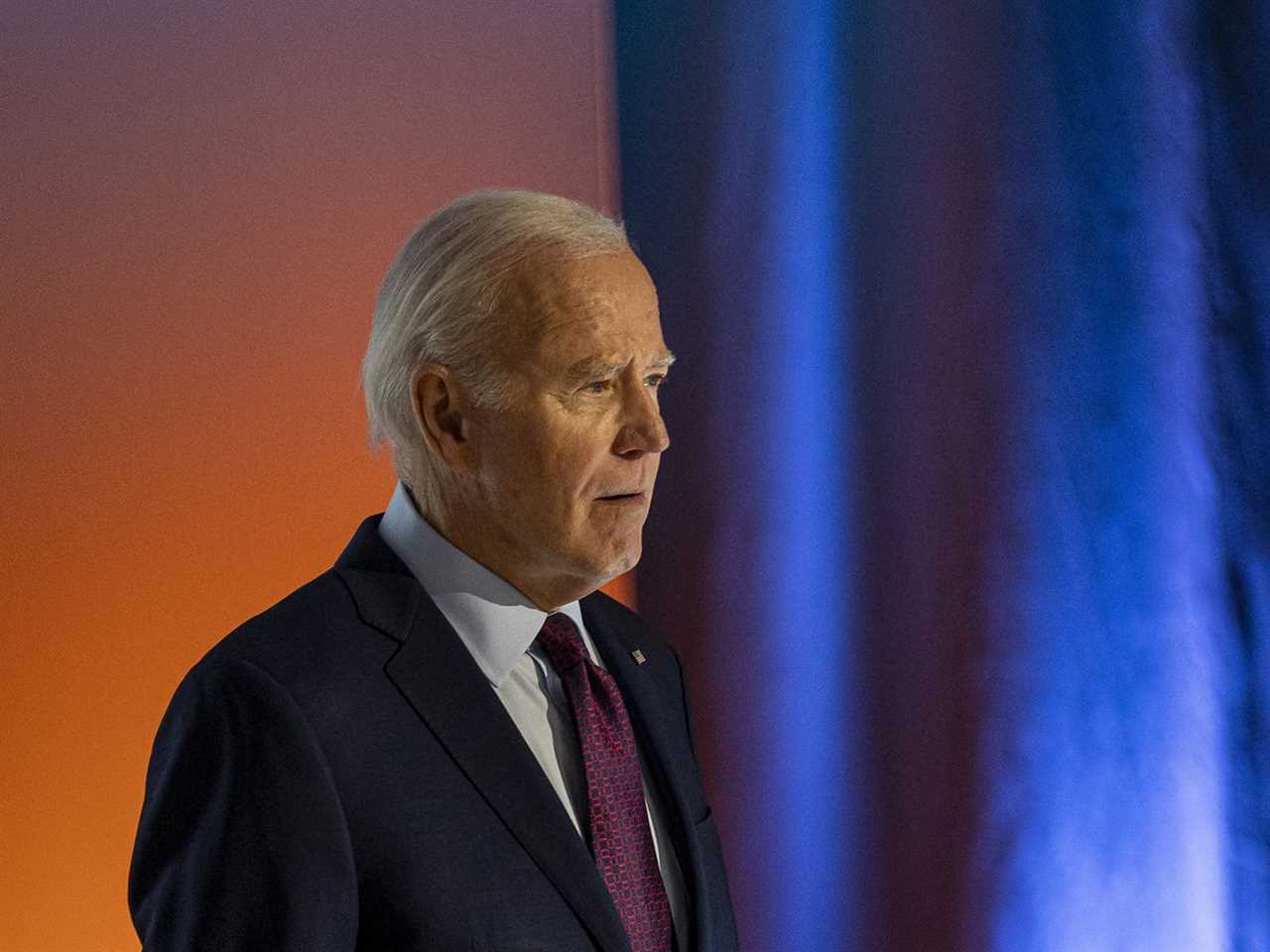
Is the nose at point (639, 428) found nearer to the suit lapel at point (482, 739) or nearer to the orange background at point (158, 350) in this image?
the suit lapel at point (482, 739)

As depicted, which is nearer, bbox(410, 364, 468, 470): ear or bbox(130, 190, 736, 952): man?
bbox(130, 190, 736, 952): man

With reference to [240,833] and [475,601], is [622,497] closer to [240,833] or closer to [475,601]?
[475,601]

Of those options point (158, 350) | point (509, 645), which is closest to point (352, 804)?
point (509, 645)

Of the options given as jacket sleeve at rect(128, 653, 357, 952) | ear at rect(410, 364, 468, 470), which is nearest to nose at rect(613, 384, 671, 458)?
ear at rect(410, 364, 468, 470)

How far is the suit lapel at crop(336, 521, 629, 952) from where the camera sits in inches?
40.3

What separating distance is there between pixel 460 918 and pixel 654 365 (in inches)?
17.8

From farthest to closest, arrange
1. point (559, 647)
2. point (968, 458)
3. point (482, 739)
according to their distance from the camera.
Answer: point (968, 458) → point (559, 647) → point (482, 739)

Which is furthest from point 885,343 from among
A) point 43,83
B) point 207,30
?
point 43,83

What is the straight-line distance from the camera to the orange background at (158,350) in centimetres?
150

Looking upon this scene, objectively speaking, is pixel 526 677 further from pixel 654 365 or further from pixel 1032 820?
pixel 1032 820

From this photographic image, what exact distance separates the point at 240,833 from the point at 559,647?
31 cm

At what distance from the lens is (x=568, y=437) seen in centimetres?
109

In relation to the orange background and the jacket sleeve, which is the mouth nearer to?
the jacket sleeve

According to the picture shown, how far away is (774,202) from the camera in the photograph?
1776 millimetres
